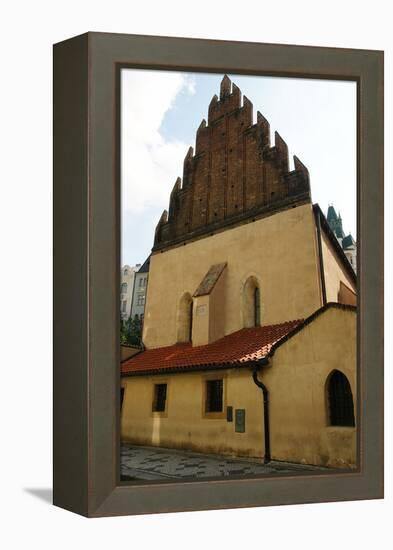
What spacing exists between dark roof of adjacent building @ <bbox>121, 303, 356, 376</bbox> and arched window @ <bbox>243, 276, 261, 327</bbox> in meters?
0.18

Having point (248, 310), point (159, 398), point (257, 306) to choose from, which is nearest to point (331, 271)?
point (257, 306)

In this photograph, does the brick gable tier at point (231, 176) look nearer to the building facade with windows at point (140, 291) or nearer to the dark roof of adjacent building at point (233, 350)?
the building facade with windows at point (140, 291)

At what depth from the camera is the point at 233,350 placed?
64.8 ft

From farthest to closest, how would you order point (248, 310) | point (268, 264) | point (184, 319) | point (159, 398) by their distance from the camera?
point (248, 310)
point (268, 264)
point (184, 319)
point (159, 398)

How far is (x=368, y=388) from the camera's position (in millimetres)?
20109

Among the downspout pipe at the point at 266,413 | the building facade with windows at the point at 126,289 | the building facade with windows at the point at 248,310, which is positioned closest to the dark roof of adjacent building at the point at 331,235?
the building facade with windows at the point at 248,310

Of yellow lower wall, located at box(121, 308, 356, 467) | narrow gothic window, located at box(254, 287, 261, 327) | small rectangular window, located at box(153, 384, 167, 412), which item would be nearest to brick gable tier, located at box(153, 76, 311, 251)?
narrow gothic window, located at box(254, 287, 261, 327)

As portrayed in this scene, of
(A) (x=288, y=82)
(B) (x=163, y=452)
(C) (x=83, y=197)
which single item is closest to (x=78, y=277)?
(C) (x=83, y=197)

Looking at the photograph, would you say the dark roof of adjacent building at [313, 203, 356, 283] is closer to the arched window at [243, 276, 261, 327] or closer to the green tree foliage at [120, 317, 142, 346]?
the arched window at [243, 276, 261, 327]

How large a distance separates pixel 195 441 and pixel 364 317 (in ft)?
9.63

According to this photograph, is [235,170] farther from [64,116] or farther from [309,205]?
[64,116]

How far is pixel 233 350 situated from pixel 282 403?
37.9 inches

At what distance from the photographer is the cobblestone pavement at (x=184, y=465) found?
1859 cm

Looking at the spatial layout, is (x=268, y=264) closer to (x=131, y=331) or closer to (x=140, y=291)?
(x=140, y=291)
